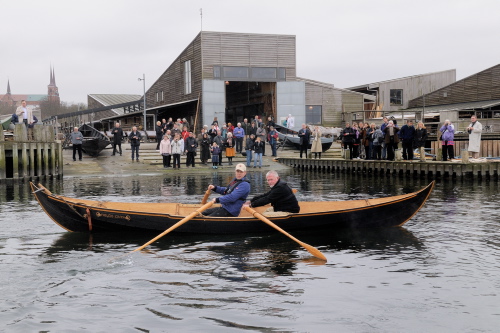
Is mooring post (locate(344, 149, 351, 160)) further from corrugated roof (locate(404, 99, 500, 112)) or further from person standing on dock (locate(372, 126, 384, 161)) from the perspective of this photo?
corrugated roof (locate(404, 99, 500, 112))

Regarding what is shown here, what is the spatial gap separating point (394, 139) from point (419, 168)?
1.80 meters

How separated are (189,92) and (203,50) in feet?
13.3

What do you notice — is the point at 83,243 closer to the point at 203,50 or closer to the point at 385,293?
the point at 385,293

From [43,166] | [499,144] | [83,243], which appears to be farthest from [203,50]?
[83,243]

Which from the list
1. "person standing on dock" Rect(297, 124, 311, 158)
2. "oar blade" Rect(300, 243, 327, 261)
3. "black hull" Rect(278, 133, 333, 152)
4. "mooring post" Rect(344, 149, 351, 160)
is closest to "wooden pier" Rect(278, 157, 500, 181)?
"mooring post" Rect(344, 149, 351, 160)

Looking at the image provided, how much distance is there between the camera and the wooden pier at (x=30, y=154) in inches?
1039

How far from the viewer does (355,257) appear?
36.3ft

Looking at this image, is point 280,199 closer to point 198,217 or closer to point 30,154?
point 198,217

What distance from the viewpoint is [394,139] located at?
27203 millimetres

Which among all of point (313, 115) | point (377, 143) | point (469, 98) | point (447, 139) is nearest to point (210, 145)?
point (377, 143)

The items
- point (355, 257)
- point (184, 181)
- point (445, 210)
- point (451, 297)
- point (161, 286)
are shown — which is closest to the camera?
point (451, 297)

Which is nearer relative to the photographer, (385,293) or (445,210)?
(385,293)

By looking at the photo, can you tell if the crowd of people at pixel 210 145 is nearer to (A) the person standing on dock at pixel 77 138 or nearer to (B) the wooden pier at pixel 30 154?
(A) the person standing on dock at pixel 77 138

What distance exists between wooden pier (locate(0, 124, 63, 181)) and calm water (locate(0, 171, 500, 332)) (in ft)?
39.7
